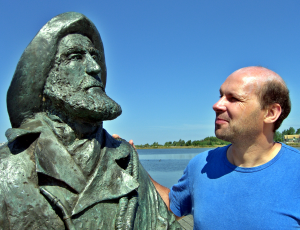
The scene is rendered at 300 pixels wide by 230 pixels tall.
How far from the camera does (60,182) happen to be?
2.00 m

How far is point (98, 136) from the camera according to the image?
230 centimetres

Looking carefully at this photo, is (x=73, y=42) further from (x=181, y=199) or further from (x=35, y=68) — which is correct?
(x=181, y=199)

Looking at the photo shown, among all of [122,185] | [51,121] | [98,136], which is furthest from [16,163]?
[122,185]

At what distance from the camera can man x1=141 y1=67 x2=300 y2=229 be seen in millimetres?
2410

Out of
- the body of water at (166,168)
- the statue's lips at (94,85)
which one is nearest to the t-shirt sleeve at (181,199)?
the statue's lips at (94,85)

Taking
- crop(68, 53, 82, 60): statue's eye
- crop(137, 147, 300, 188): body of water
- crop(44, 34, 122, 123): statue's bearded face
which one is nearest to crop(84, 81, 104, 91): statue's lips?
crop(44, 34, 122, 123): statue's bearded face

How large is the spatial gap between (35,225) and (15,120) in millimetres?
821

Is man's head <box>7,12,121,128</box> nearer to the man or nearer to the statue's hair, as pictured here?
the statue's hair

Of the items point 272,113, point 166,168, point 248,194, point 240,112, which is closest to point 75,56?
point 240,112

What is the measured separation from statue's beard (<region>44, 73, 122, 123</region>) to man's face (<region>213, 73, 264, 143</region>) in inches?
39.5

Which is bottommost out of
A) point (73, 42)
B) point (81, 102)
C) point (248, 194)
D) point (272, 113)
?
point (248, 194)

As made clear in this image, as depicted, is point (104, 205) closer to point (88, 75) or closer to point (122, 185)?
point (122, 185)

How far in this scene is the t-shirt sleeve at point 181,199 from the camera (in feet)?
10.5

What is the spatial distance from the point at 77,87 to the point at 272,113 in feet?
5.54
